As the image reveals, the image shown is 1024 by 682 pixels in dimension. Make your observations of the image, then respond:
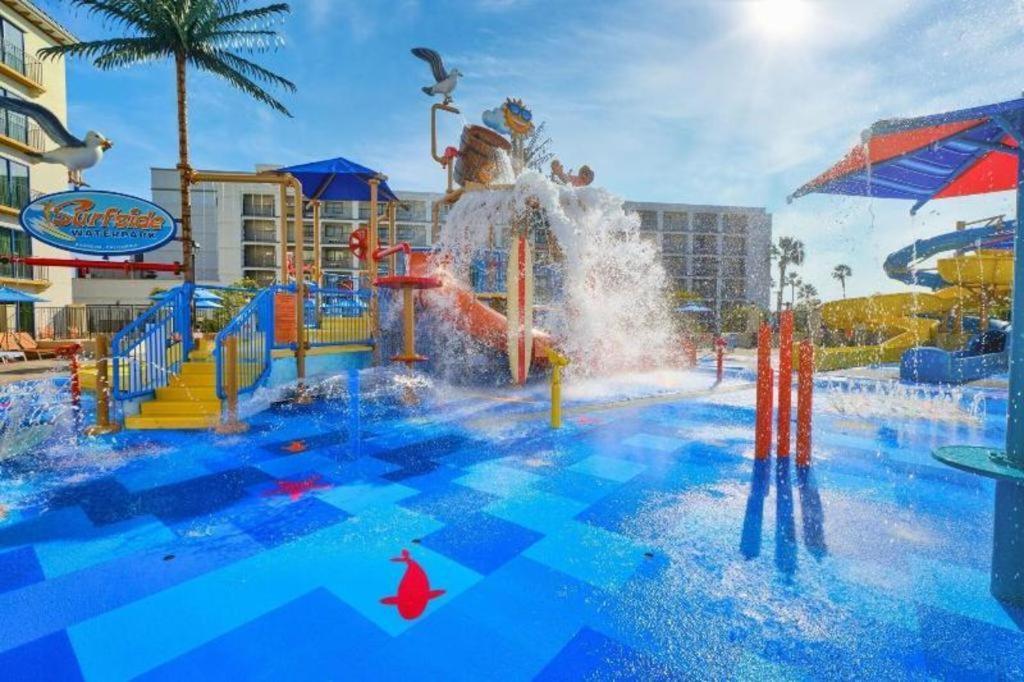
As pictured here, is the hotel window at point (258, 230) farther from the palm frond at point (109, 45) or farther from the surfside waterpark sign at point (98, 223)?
the surfside waterpark sign at point (98, 223)

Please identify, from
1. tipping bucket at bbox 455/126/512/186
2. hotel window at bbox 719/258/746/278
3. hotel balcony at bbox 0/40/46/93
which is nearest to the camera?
tipping bucket at bbox 455/126/512/186

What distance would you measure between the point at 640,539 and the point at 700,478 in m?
1.91

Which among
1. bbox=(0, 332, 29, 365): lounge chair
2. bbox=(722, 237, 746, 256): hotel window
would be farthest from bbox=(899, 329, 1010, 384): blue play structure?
bbox=(722, 237, 746, 256): hotel window

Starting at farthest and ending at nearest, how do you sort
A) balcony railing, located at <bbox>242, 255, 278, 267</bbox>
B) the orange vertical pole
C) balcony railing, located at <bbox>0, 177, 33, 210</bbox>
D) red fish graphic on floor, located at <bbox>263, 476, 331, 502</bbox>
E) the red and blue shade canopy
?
1. balcony railing, located at <bbox>242, 255, 278, 267</bbox>
2. balcony railing, located at <bbox>0, 177, 33, 210</bbox>
3. the orange vertical pole
4. red fish graphic on floor, located at <bbox>263, 476, 331, 502</bbox>
5. the red and blue shade canopy

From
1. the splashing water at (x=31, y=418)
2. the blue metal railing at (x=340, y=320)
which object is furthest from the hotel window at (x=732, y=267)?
the splashing water at (x=31, y=418)

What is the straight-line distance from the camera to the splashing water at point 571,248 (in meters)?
13.2

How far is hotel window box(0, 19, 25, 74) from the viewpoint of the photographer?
25.1 m

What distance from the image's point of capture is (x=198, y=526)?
14.7 ft

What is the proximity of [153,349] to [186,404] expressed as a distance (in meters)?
1.00

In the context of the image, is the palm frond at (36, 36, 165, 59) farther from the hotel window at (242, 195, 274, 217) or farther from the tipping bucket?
the hotel window at (242, 195, 274, 217)

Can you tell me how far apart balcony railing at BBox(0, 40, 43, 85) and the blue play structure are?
130 feet

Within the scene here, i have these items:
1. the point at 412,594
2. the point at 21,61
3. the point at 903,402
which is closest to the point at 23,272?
the point at 21,61

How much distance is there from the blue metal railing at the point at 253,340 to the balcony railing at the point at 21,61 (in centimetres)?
2859

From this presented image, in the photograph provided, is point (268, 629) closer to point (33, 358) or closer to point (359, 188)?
point (359, 188)
